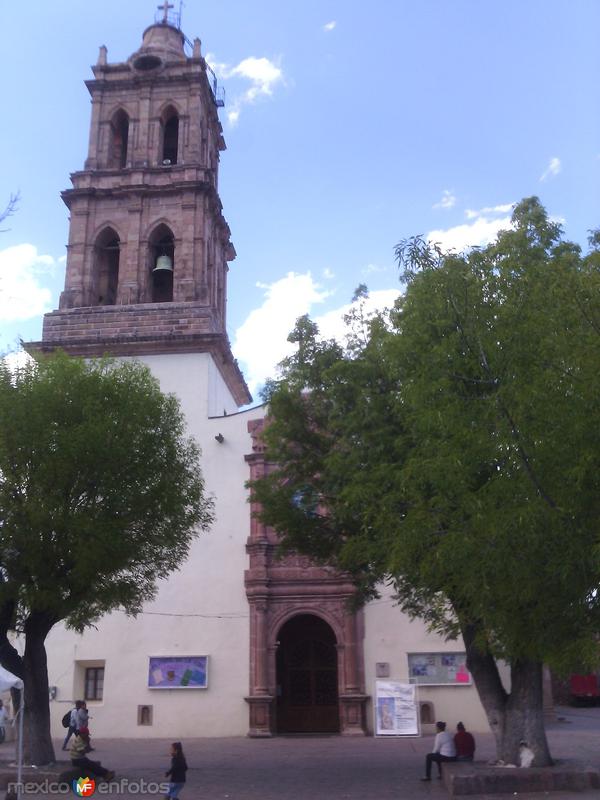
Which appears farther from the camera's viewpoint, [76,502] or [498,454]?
[76,502]

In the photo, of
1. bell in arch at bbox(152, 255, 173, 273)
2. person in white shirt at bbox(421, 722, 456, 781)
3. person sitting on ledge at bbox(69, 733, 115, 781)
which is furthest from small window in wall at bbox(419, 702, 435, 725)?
bell in arch at bbox(152, 255, 173, 273)

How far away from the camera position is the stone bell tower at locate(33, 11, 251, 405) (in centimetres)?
2644

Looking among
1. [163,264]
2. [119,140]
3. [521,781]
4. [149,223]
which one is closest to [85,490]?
[521,781]

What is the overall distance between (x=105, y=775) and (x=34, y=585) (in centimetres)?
318

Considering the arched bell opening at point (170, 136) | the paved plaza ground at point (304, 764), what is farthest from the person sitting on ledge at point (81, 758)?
the arched bell opening at point (170, 136)

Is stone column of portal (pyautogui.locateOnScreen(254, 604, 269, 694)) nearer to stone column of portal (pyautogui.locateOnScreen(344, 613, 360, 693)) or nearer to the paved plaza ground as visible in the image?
the paved plaza ground

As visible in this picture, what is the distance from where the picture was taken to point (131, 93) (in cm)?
3089

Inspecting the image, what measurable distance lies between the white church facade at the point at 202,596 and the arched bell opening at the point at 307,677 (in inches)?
1.5

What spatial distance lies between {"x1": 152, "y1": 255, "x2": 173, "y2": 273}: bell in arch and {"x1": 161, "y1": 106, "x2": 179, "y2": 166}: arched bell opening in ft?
15.0

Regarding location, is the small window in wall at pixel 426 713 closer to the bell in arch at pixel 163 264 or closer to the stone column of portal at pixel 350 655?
the stone column of portal at pixel 350 655

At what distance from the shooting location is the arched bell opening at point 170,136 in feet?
101

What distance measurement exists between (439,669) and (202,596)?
6855 millimetres

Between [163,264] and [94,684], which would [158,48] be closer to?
[163,264]

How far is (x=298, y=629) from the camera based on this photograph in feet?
80.4
